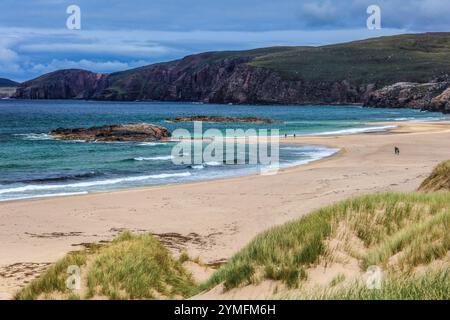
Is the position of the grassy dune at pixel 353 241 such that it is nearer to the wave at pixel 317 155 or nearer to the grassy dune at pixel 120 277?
the grassy dune at pixel 120 277

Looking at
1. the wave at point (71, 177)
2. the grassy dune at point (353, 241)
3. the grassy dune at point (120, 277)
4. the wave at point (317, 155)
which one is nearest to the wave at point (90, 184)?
the wave at point (71, 177)

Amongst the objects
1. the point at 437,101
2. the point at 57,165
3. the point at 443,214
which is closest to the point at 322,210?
the point at 443,214

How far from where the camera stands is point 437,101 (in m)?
132

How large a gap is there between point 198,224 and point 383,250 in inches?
429

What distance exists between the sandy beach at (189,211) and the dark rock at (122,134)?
2624cm

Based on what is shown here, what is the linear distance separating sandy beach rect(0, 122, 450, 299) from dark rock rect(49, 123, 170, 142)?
86.1 feet

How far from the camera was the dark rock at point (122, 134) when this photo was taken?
5597 cm

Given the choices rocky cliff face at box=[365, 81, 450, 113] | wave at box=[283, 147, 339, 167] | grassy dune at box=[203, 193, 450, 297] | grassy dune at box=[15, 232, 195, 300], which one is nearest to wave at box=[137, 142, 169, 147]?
wave at box=[283, 147, 339, 167]

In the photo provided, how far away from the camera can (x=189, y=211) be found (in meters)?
20.7

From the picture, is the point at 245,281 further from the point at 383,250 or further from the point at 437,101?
the point at 437,101

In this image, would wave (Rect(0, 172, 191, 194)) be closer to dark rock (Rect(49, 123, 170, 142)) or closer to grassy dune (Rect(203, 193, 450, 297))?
grassy dune (Rect(203, 193, 450, 297))

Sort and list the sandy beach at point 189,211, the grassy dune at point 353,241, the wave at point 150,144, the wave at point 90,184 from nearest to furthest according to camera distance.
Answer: the grassy dune at point 353,241 → the sandy beach at point 189,211 → the wave at point 90,184 → the wave at point 150,144

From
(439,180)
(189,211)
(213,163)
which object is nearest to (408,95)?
(213,163)
